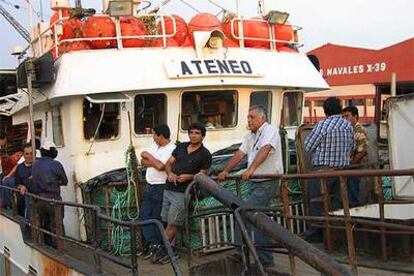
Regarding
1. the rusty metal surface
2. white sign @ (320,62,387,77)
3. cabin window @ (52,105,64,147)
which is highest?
white sign @ (320,62,387,77)

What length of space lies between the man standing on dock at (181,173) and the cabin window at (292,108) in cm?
301

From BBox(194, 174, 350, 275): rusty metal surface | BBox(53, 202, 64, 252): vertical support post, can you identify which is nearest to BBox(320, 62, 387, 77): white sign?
BBox(53, 202, 64, 252): vertical support post

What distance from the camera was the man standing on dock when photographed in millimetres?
5422

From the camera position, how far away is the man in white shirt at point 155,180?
583 cm

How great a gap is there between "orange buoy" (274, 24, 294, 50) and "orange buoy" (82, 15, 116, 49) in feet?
8.18

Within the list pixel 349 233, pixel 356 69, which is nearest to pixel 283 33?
pixel 349 233

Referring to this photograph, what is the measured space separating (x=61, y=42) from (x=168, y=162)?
8.11 ft

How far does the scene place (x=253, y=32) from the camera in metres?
7.92

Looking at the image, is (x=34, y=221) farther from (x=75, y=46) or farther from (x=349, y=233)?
(x=349, y=233)

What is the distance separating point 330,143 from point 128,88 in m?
2.65

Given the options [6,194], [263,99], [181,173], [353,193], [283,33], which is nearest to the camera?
[181,173]

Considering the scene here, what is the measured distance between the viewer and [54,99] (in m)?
7.01

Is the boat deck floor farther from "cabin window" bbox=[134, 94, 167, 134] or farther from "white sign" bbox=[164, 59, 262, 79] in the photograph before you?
"white sign" bbox=[164, 59, 262, 79]

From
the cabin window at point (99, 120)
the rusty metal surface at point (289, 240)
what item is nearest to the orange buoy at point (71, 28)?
the cabin window at point (99, 120)
